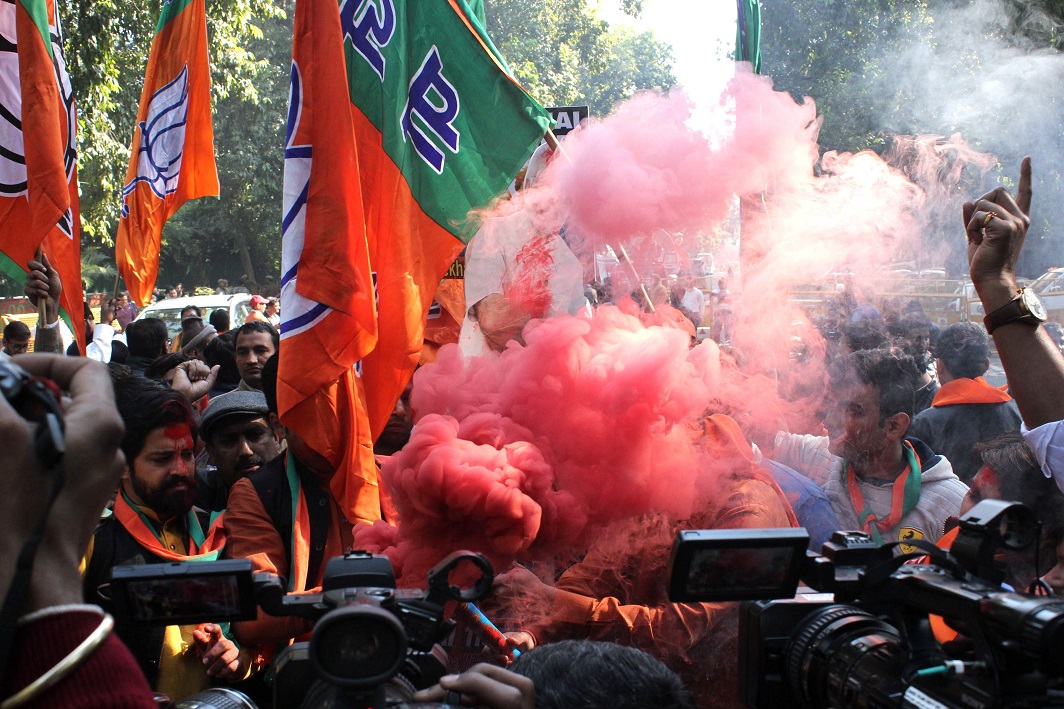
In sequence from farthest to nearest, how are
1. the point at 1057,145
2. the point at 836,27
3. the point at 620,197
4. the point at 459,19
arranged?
the point at 836,27, the point at 1057,145, the point at 459,19, the point at 620,197

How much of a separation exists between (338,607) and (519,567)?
40.8 inches

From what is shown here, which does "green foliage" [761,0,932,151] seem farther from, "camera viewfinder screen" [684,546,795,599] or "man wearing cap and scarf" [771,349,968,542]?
"camera viewfinder screen" [684,546,795,599]

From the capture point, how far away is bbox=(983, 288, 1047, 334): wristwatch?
2418mm

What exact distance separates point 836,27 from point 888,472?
12.5 metres

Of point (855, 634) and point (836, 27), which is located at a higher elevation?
point (836, 27)

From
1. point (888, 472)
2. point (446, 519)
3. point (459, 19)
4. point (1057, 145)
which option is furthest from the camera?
point (1057, 145)

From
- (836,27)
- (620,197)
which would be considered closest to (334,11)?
(620,197)

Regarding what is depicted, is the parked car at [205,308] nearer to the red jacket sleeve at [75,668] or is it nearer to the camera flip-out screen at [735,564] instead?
the camera flip-out screen at [735,564]

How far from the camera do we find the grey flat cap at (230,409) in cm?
393

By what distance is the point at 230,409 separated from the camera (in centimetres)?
393

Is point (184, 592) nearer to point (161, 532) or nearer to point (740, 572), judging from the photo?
point (740, 572)

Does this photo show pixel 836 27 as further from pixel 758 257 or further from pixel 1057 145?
pixel 758 257

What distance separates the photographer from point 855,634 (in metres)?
1.69

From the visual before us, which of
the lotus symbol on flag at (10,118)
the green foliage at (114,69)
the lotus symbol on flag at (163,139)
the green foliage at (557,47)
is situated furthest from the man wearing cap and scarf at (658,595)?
the green foliage at (557,47)
